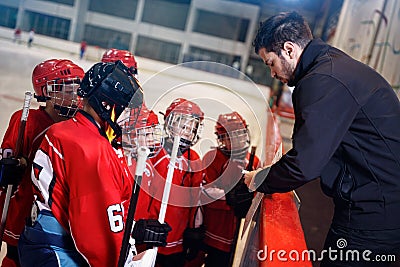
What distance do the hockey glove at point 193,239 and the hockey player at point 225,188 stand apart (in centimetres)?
9

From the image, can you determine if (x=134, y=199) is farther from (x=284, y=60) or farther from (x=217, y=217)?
(x=217, y=217)

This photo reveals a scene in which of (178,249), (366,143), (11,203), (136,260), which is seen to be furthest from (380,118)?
(11,203)

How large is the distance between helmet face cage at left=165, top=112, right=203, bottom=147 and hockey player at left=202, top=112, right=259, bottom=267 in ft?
0.69

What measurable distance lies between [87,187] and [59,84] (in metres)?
0.83

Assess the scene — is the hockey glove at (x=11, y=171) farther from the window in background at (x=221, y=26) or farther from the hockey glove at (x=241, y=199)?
the window in background at (x=221, y=26)

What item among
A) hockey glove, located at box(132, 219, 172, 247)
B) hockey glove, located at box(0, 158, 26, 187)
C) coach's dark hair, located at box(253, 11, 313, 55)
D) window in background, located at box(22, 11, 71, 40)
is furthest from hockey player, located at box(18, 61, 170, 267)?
window in background, located at box(22, 11, 71, 40)

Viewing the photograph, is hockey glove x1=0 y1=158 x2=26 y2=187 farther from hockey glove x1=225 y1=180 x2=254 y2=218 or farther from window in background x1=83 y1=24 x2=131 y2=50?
window in background x1=83 y1=24 x2=131 y2=50

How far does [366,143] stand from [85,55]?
2313 centimetres

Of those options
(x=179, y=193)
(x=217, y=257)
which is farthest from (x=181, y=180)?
(x=217, y=257)

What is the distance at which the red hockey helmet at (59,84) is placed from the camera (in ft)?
6.72

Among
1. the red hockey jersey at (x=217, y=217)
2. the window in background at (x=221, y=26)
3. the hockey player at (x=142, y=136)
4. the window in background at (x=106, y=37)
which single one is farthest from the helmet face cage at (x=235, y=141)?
the window in background at (x=106, y=37)

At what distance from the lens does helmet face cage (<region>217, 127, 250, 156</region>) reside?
2.22 m

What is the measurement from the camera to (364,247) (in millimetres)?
1684

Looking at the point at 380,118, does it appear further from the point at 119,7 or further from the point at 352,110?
the point at 119,7
